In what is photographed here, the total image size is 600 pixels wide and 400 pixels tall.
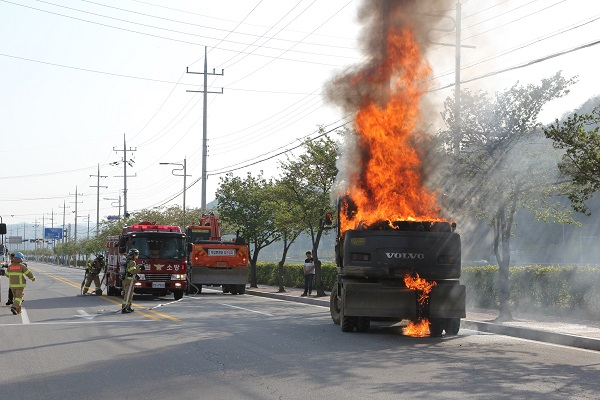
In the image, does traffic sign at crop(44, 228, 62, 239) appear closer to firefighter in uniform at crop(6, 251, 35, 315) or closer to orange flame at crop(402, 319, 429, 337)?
firefighter in uniform at crop(6, 251, 35, 315)

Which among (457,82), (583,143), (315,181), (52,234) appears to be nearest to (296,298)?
(315,181)

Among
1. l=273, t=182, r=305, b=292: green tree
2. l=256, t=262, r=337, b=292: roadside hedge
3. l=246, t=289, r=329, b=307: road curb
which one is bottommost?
l=246, t=289, r=329, b=307: road curb

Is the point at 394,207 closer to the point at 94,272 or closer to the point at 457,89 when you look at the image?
the point at 457,89

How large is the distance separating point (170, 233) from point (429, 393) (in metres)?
22.9

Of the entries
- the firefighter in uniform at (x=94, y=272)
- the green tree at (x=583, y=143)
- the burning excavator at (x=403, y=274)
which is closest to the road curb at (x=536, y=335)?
the burning excavator at (x=403, y=274)

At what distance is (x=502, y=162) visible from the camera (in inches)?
810

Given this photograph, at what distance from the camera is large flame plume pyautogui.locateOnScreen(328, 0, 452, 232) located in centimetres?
1816

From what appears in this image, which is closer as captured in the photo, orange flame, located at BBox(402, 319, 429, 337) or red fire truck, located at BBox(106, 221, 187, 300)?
orange flame, located at BBox(402, 319, 429, 337)

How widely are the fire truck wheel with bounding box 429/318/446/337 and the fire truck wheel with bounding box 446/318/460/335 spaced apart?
108 millimetres

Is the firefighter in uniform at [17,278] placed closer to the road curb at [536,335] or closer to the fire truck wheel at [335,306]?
the fire truck wheel at [335,306]

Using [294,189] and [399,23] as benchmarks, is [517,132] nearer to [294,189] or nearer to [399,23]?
[399,23]

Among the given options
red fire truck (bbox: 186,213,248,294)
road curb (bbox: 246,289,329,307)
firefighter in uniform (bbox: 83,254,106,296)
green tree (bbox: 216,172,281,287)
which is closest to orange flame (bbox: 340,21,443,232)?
road curb (bbox: 246,289,329,307)

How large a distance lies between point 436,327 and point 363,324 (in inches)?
61.3

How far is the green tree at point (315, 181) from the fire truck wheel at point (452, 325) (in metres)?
14.9
